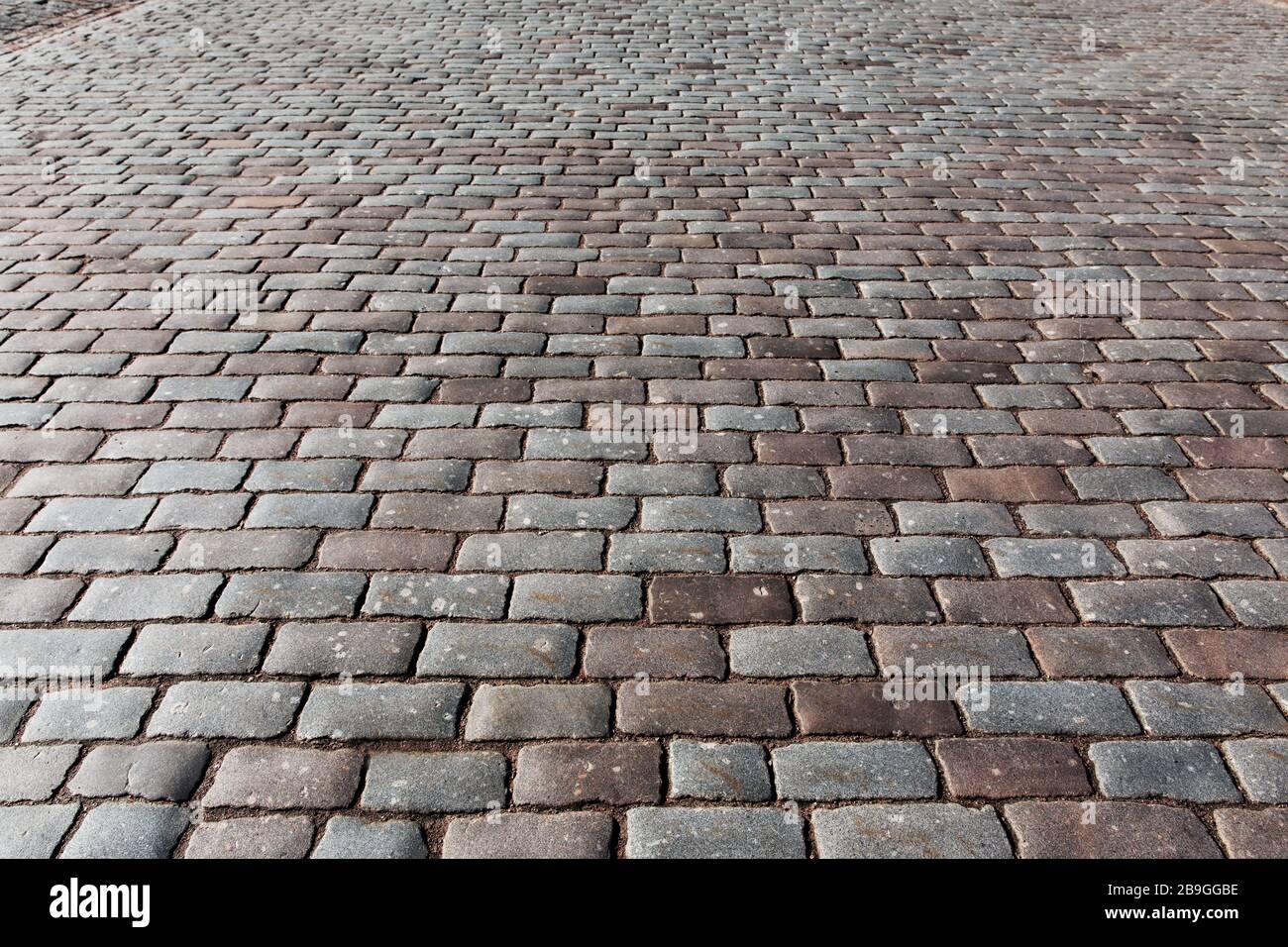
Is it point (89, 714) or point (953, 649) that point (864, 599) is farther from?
point (89, 714)

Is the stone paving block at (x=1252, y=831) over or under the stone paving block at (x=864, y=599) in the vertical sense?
under

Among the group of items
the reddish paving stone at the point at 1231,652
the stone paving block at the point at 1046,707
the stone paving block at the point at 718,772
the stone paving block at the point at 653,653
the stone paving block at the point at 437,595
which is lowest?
the reddish paving stone at the point at 1231,652

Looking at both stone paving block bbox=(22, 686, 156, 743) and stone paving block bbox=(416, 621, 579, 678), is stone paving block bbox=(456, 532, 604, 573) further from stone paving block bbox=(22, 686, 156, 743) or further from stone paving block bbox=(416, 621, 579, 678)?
stone paving block bbox=(22, 686, 156, 743)

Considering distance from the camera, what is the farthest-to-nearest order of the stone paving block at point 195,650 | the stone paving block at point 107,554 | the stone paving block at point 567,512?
the stone paving block at point 567,512 → the stone paving block at point 107,554 → the stone paving block at point 195,650

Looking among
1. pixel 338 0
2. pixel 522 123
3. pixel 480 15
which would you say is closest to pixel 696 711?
pixel 522 123

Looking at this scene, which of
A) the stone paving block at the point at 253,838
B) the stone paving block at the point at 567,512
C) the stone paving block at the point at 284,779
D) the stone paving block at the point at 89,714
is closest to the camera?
the stone paving block at the point at 253,838

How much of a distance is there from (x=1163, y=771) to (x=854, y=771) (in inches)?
28.9

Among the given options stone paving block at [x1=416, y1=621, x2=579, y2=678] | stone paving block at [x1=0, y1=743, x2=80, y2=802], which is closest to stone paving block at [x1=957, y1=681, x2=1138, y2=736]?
stone paving block at [x1=416, y1=621, x2=579, y2=678]

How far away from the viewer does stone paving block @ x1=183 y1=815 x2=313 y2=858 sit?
2219 millimetres

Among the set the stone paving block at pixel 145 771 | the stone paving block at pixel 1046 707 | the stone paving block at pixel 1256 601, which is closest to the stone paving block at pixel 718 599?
the stone paving block at pixel 1046 707

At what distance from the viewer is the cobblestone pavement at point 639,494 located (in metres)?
2.39

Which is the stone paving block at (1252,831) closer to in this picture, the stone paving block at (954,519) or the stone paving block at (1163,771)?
the stone paving block at (1163,771)

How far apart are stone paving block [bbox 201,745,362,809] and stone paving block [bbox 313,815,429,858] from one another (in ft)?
0.20
